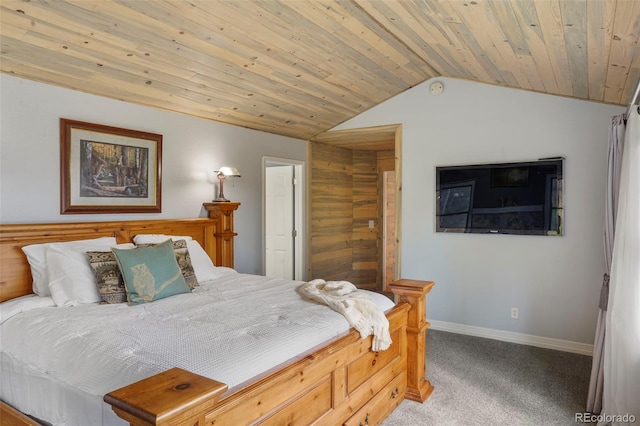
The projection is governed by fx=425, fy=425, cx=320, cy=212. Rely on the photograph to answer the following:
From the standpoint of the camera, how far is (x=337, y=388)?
2184mm

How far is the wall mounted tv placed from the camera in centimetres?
402

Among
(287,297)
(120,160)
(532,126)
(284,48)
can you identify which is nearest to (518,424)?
(287,297)

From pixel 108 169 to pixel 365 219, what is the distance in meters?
4.10

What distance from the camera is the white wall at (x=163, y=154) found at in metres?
2.85

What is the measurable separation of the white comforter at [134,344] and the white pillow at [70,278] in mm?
108

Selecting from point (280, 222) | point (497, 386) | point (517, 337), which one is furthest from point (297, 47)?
point (517, 337)

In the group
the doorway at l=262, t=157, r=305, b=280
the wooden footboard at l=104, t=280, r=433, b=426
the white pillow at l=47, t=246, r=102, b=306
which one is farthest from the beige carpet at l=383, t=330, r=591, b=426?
the doorway at l=262, t=157, r=305, b=280

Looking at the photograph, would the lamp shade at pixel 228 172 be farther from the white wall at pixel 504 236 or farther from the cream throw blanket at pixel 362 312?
the cream throw blanket at pixel 362 312

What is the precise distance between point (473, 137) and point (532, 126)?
56 centimetres

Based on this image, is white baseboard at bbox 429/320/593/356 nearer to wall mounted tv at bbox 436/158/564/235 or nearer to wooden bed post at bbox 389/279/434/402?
wall mounted tv at bbox 436/158/564/235

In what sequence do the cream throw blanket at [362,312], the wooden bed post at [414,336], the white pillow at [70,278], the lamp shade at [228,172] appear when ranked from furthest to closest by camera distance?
the lamp shade at [228,172]
the wooden bed post at [414,336]
the white pillow at [70,278]
the cream throw blanket at [362,312]

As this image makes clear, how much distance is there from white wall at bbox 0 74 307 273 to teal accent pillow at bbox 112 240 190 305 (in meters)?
0.78

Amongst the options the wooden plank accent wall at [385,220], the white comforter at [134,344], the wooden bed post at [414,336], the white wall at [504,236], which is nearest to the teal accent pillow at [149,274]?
the white comforter at [134,344]

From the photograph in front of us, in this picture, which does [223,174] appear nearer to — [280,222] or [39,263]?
[280,222]
